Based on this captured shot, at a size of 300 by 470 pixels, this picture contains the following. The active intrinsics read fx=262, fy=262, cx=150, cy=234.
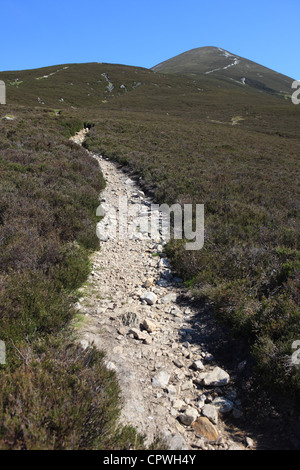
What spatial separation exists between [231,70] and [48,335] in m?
186

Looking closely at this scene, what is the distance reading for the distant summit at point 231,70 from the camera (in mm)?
134875

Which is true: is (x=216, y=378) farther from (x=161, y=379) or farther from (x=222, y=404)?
(x=161, y=379)

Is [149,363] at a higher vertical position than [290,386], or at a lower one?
lower

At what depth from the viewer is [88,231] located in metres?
7.11

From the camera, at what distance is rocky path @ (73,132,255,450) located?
2.99m

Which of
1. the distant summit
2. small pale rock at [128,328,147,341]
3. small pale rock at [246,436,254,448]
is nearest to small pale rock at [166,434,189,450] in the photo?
small pale rock at [246,436,254,448]

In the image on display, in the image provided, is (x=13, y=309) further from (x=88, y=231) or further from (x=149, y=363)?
(x=88, y=231)

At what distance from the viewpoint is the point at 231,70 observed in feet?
504

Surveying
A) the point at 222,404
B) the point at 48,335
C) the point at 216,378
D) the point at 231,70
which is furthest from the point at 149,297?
the point at 231,70

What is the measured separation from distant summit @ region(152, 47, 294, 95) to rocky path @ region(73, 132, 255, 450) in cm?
14464

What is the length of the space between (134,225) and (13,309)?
228 inches

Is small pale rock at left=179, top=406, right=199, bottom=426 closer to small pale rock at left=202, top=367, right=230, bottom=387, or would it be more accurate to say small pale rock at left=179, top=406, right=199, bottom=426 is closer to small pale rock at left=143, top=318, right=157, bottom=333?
small pale rock at left=202, top=367, right=230, bottom=387

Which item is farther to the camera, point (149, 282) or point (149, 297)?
point (149, 282)

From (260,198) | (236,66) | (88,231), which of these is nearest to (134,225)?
(88,231)
